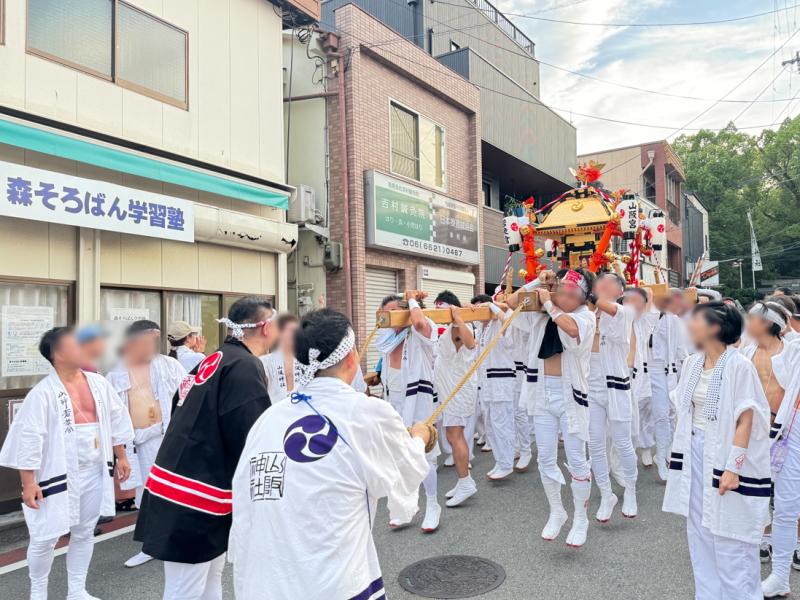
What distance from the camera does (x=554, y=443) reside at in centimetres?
483

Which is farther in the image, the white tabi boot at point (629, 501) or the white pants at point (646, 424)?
the white pants at point (646, 424)

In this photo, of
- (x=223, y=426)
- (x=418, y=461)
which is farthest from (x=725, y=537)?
(x=223, y=426)

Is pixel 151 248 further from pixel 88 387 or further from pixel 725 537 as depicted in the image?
pixel 725 537

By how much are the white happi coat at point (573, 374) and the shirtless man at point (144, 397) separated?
3.36m

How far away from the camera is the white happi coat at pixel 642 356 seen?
6324 millimetres

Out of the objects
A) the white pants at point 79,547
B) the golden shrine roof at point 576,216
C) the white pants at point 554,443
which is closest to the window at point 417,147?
the golden shrine roof at point 576,216

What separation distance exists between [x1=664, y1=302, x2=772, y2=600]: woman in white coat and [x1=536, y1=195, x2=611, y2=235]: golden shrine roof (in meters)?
4.75

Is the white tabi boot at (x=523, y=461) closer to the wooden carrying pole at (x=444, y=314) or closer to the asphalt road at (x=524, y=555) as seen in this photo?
the asphalt road at (x=524, y=555)

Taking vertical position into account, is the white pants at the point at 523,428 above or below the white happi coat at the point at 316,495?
below

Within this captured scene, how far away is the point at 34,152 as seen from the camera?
252 inches

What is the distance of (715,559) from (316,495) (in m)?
2.49

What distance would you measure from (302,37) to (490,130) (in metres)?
6.68

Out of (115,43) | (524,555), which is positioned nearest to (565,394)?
(524,555)

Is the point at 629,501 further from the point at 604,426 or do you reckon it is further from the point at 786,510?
the point at 786,510
